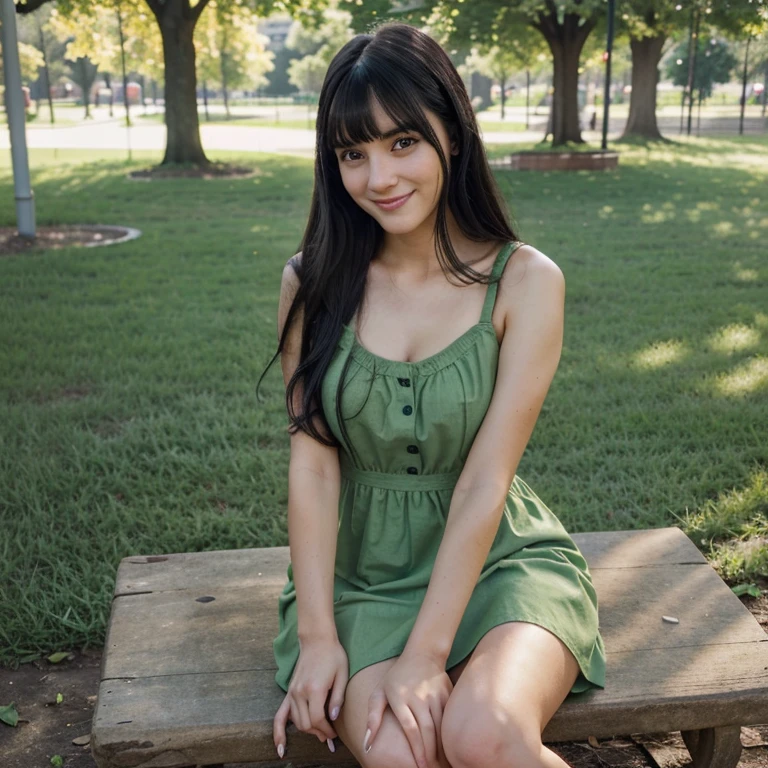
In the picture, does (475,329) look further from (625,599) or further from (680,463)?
(680,463)

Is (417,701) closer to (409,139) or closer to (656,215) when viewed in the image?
(409,139)

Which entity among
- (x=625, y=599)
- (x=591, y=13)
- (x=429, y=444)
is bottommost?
(x=625, y=599)

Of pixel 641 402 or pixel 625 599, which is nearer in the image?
pixel 625 599

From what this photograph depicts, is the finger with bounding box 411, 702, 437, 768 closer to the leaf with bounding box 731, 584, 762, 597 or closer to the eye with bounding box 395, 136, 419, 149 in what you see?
the eye with bounding box 395, 136, 419, 149

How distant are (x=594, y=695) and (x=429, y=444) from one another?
652mm

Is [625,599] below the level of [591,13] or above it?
below

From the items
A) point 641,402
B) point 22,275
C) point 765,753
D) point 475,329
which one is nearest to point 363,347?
point 475,329

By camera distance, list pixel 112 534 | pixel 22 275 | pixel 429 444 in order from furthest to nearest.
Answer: pixel 22 275
pixel 112 534
pixel 429 444

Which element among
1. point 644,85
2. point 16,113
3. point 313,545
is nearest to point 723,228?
point 16,113

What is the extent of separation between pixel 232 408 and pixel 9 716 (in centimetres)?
245

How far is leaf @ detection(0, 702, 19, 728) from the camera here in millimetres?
2855

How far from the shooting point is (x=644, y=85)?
2853 cm

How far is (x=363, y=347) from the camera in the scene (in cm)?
244

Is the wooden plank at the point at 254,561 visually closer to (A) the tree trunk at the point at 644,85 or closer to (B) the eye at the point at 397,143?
(B) the eye at the point at 397,143
